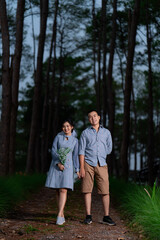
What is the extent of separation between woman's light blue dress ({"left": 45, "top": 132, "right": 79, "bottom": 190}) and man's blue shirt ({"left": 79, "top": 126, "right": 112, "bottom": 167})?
158 mm

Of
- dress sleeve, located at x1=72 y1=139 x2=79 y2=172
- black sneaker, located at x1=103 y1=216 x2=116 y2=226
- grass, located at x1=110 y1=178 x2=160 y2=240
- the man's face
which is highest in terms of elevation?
the man's face

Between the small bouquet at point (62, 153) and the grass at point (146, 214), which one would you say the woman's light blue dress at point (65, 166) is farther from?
the grass at point (146, 214)

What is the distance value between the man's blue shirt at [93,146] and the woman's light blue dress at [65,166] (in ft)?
0.52

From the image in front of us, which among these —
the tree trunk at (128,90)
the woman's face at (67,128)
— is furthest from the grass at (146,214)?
the tree trunk at (128,90)

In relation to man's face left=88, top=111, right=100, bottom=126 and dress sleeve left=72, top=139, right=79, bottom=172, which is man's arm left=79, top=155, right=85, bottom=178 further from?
man's face left=88, top=111, right=100, bottom=126

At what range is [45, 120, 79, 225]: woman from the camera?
20.1 feet

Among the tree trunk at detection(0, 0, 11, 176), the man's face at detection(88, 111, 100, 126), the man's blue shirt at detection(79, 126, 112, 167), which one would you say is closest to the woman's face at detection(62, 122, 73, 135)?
the man's blue shirt at detection(79, 126, 112, 167)

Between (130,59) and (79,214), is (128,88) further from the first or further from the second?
(79,214)

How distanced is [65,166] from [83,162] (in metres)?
0.30

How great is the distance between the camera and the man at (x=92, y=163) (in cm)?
625

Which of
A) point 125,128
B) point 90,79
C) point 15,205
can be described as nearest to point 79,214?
point 15,205

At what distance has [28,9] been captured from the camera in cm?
1905

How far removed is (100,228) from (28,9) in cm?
1522

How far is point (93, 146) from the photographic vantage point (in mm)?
6289
